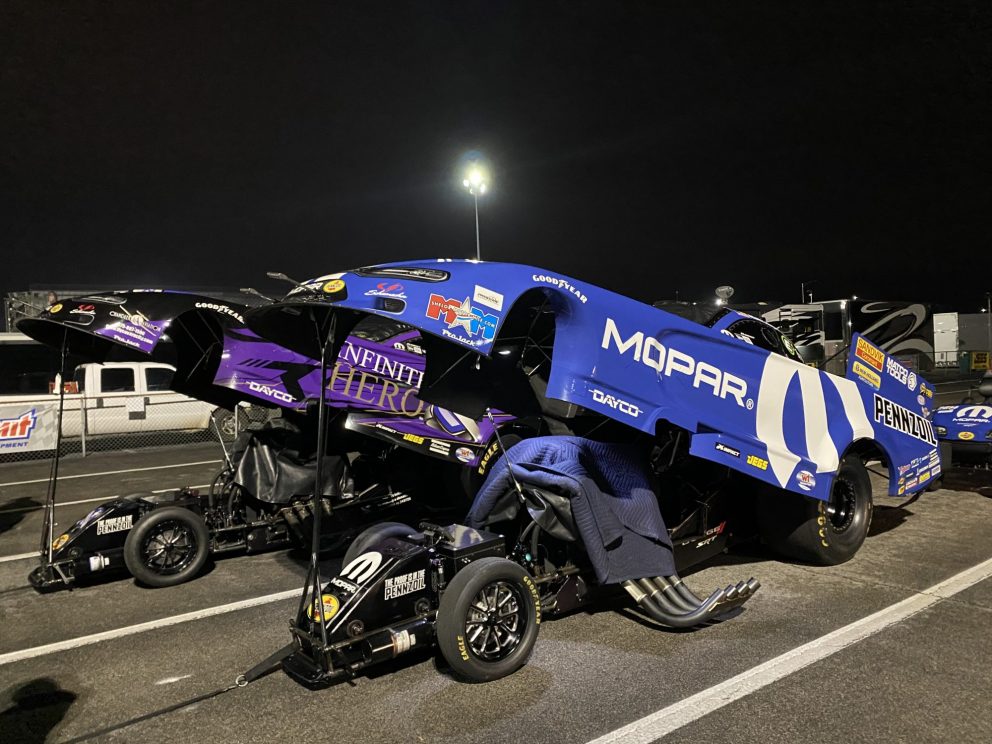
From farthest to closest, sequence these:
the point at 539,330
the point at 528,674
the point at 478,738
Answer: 1. the point at 539,330
2. the point at 528,674
3. the point at 478,738

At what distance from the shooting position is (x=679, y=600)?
14.5 ft

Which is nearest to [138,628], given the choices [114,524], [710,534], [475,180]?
[114,524]

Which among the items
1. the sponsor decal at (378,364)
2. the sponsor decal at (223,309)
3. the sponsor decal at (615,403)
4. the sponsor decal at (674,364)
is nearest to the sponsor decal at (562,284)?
the sponsor decal at (674,364)

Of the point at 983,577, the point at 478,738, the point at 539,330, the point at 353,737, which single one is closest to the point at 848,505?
the point at 983,577

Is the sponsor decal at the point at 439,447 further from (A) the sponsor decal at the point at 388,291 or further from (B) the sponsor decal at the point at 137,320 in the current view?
(B) the sponsor decal at the point at 137,320

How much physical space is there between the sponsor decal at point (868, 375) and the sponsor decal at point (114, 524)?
617 cm

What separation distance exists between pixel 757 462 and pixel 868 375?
1.94m

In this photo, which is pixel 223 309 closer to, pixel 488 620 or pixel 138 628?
pixel 138 628

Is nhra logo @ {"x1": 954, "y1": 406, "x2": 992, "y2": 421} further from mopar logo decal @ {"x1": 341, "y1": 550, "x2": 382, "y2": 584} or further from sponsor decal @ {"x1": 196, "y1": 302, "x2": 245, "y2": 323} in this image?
sponsor decal @ {"x1": 196, "y1": 302, "x2": 245, "y2": 323}

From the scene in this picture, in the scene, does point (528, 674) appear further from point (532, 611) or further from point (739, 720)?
point (739, 720)

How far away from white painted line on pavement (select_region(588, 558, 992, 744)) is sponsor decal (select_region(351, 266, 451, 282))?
7.68 ft

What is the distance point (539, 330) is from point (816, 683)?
258cm

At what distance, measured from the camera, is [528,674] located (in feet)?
12.9

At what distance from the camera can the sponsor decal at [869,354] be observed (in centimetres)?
597
